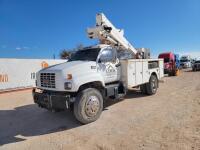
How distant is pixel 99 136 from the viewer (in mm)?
4566

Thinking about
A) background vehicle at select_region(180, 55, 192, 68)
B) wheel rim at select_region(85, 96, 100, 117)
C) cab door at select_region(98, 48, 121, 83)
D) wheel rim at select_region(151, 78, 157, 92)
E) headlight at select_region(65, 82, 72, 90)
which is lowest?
wheel rim at select_region(85, 96, 100, 117)

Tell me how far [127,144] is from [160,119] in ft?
6.15

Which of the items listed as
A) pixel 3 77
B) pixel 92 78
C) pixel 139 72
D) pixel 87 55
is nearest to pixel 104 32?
pixel 87 55

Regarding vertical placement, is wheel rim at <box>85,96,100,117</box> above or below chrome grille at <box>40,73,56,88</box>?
below

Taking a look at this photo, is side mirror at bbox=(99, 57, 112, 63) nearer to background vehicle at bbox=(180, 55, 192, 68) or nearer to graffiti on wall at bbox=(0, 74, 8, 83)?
graffiti on wall at bbox=(0, 74, 8, 83)

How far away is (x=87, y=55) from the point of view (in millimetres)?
6789

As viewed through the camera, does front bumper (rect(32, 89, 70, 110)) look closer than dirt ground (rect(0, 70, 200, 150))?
No

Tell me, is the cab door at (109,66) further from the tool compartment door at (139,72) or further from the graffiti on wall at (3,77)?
the graffiti on wall at (3,77)

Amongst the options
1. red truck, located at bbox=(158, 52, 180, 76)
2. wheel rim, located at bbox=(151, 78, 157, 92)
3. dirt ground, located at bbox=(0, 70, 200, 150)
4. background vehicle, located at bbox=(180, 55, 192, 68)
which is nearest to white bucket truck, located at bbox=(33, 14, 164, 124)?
wheel rim, located at bbox=(151, 78, 157, 92)

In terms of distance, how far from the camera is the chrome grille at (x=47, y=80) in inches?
218

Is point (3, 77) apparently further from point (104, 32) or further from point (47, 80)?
point (104, 32)

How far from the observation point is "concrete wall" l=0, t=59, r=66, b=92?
12.6 meters

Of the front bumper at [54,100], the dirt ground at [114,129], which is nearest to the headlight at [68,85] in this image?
the front bumper at [54,100]

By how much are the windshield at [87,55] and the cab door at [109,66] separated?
21 centimetres
